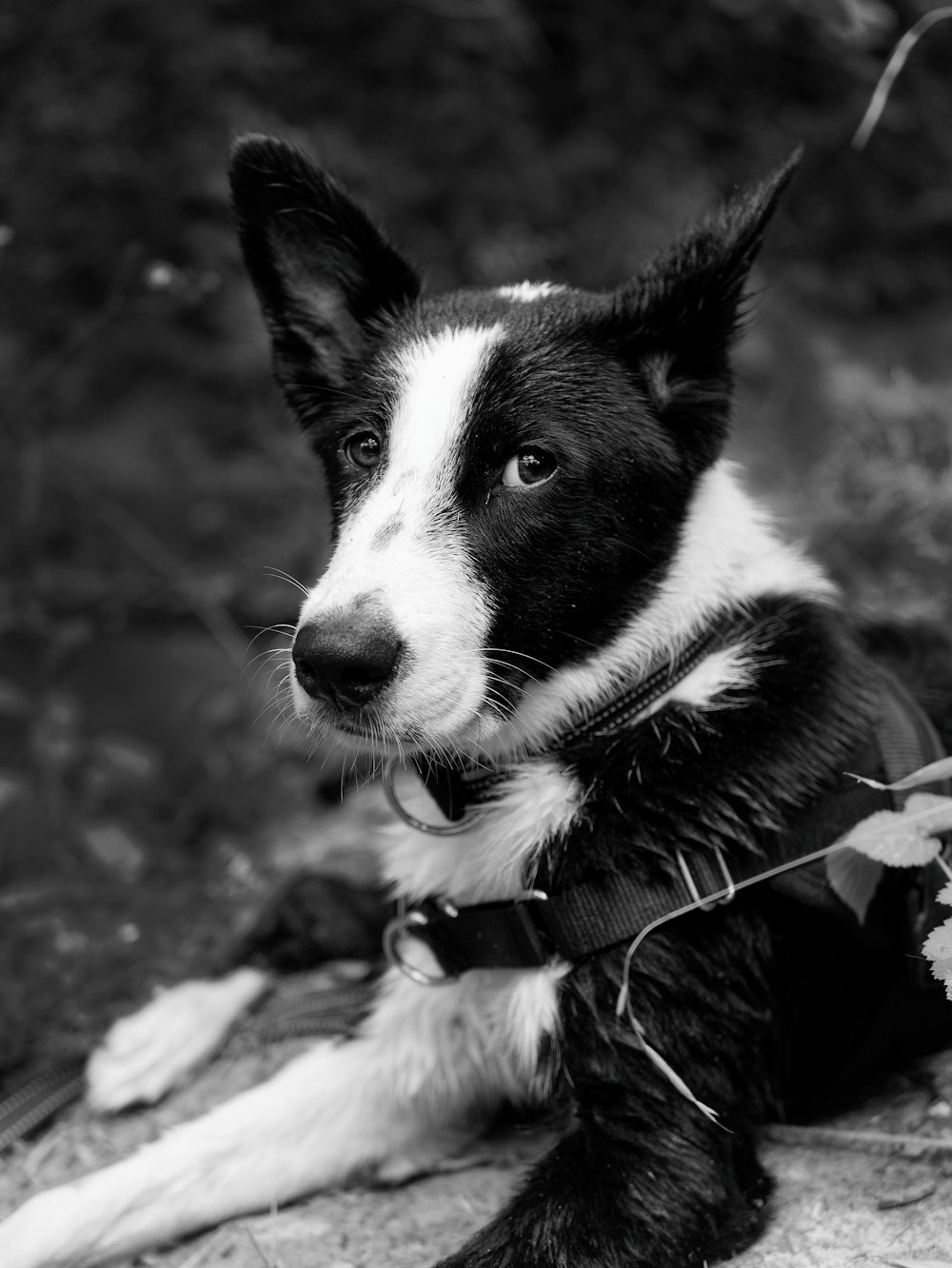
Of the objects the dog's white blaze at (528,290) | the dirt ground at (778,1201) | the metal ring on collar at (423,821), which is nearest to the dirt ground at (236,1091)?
the dirt ground at (778,1201)

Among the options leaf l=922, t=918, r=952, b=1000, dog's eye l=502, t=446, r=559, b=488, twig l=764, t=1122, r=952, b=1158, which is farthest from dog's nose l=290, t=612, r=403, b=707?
twig l=764, t=1122, r=952, b=1158

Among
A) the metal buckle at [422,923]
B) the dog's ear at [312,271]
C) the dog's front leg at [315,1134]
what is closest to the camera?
the metal buckle at [422,923]

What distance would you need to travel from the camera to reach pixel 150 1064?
271 cm

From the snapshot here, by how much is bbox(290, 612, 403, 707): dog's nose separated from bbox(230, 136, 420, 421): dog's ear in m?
0.71

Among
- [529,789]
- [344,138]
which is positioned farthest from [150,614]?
[529,789]

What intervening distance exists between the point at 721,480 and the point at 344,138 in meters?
3.02

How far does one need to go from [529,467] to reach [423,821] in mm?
731

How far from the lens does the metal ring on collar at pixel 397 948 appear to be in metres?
2.24

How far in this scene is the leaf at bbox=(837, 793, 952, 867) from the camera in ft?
5.88

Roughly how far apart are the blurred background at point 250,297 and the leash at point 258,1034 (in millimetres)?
417

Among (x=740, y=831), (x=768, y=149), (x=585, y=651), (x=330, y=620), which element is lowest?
(x=740, y=831)

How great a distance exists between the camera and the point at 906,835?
1812mm

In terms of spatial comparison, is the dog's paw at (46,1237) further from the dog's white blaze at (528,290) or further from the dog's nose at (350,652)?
the dog's white blaze at (528,290)

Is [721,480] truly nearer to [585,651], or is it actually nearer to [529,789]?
[585,651]
